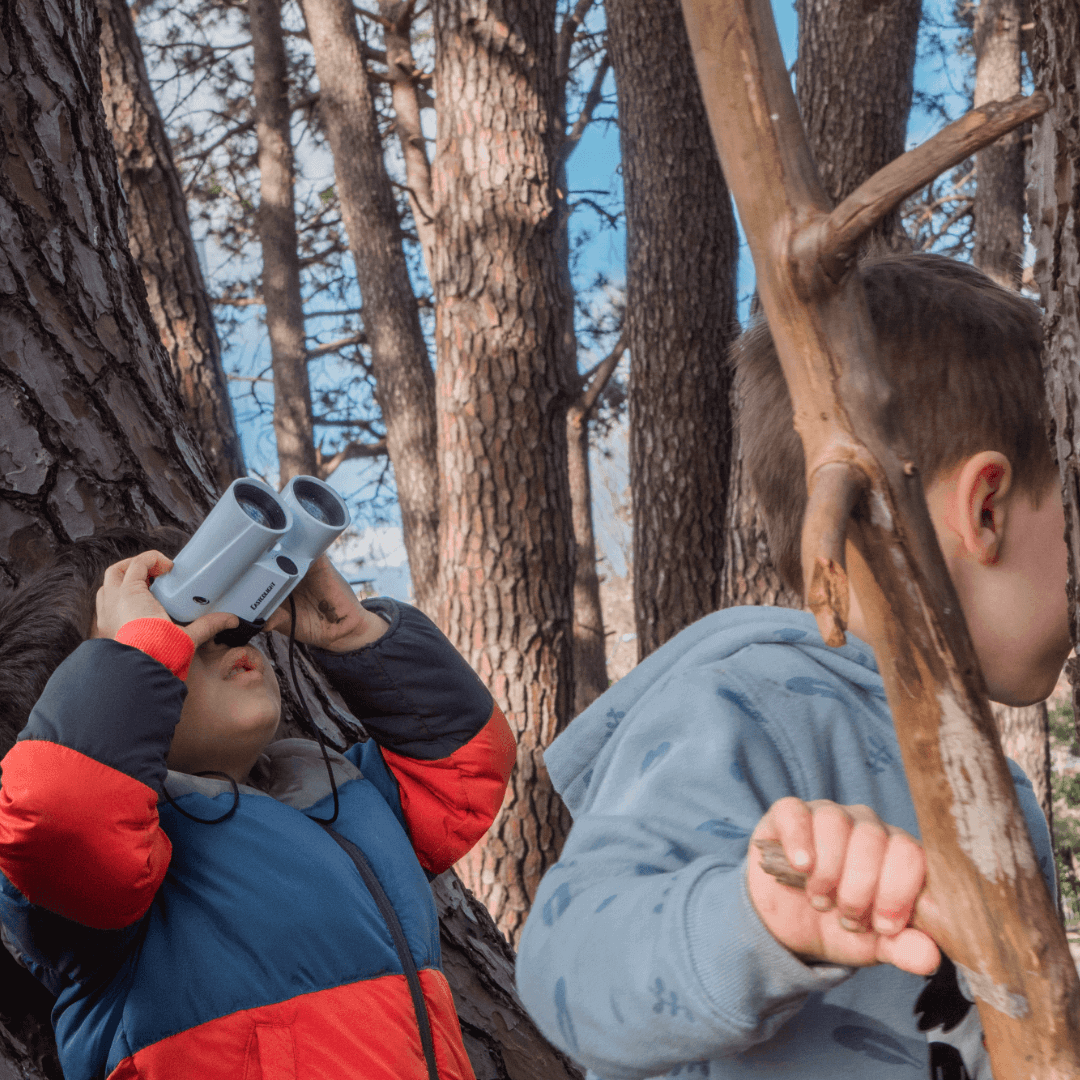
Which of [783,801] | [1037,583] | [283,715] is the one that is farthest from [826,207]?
[283,715]

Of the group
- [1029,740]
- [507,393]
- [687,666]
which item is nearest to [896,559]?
[687,666]

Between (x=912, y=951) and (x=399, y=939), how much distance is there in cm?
92

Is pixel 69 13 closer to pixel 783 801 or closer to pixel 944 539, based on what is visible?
pixel 944 539

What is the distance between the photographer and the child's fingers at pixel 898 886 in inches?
24.2

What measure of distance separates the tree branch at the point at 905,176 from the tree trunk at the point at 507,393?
2890mm

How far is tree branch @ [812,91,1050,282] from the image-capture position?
514 mm

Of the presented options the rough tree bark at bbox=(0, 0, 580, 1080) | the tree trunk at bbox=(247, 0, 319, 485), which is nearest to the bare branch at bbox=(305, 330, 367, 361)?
the tree trunk at bbox=(247, 0, 319, 485)

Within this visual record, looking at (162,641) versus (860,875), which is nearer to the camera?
(860,875)

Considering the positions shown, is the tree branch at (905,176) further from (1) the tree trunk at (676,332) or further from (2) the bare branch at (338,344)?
(2) the bare branch at (338,344)

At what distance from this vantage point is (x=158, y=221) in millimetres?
3102

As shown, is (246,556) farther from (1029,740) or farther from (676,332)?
(1029,740)

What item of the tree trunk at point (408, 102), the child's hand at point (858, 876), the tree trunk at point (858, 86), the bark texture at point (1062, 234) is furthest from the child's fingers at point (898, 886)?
the tree trunk at point (408, 102)

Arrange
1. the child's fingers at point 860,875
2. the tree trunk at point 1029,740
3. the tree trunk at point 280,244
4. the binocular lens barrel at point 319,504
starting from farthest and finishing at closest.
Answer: the tree trunk at point 280,244 < the tree trunk at point 1029,740 < the binocular lens barrel at point 319,504 < the child's fingers at point 860,875

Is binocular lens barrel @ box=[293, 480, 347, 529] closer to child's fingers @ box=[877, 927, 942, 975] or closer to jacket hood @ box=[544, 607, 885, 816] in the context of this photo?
jacket hood @ box=[544, 607, 885, 816]
